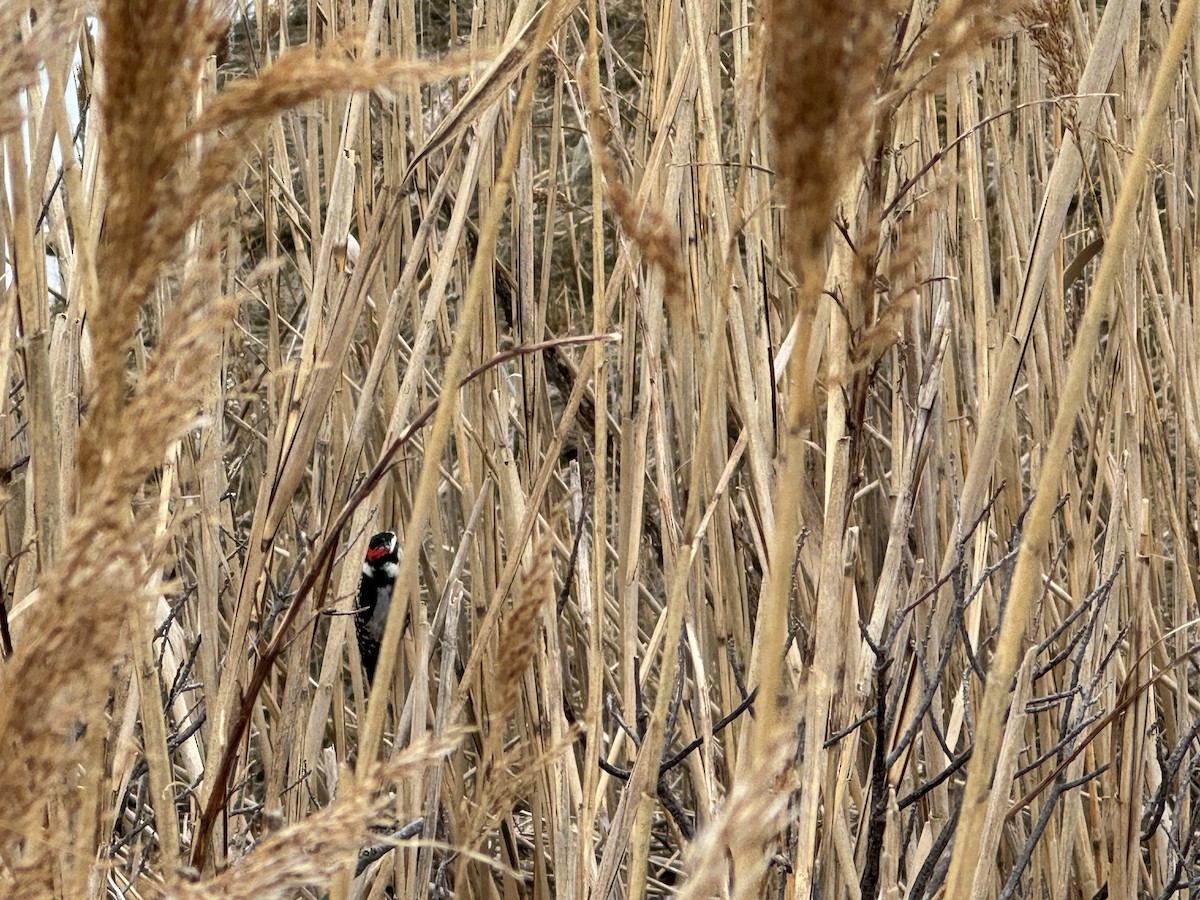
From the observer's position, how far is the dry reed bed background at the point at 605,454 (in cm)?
34

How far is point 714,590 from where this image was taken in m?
1.06

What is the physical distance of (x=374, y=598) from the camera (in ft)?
10.1

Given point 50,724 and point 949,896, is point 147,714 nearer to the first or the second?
point 50,724

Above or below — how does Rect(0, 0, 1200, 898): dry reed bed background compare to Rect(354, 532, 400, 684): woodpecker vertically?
above

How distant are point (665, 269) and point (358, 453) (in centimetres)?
30

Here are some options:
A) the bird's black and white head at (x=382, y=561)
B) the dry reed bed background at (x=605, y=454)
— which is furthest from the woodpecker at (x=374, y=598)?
the dry reed bed background at (x=605, y=454)

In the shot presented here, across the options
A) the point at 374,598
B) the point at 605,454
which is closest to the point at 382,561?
the point at 374,598

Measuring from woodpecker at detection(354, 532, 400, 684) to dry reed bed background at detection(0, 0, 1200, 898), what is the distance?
124 centimetres

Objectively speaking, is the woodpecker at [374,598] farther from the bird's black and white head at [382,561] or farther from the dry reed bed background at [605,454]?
the dry reed bed background at [605,454]

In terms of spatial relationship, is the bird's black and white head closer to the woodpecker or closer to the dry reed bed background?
the woodpecker

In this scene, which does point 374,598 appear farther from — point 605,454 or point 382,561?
point 605,454

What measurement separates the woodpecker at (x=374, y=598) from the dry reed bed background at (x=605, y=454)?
1.24m

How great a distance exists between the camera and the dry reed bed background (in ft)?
1.13

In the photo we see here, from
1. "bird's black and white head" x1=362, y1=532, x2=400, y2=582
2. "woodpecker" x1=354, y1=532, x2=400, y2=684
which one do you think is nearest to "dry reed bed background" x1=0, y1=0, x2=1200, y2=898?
"bird's black and white head" x1=362, y1=532, x2=400, y2=582
